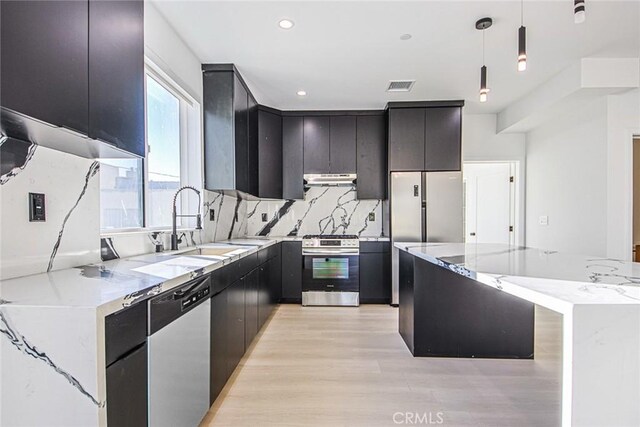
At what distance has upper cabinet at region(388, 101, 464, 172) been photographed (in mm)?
4055

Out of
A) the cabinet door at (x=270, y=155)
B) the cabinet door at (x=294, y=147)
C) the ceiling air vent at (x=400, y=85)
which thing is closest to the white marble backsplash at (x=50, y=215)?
the cabinet door at (x=270, y=155)

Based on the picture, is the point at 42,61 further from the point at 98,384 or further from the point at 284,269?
the point at 284,269

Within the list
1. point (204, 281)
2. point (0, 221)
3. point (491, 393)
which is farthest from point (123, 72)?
point (491, 393)

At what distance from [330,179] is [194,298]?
3.00 m

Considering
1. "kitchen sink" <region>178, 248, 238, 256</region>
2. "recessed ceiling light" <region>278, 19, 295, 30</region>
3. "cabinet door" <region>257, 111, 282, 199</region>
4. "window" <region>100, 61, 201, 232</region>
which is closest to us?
"window" <region>100, 61, 201, 232</region>

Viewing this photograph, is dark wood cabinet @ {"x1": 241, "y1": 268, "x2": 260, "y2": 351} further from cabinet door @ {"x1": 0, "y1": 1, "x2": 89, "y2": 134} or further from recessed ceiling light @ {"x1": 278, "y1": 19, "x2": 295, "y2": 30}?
recessed ceiling light @ {"x1": 278, "y1": 19, "x2": 295, "y2": 30}

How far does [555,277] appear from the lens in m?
1.19

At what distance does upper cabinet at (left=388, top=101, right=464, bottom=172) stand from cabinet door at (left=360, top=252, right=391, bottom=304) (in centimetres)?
117

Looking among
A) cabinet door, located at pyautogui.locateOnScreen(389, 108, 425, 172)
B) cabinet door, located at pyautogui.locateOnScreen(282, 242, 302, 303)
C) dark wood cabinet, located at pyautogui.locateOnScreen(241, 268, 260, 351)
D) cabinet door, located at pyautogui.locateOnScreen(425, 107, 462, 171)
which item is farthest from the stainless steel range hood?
dark wood cabinet, located at pyautogui.locateOnScreen(241, 268, 260, 351)

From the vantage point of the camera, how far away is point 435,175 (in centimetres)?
405

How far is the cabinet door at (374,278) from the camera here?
4.08 m

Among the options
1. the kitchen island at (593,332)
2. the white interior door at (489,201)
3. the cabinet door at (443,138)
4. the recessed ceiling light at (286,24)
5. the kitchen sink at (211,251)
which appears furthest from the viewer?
the white interior door at (489,201)

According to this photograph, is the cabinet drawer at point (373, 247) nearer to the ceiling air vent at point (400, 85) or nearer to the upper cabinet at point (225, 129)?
the upper cabinet at point (225, 129)

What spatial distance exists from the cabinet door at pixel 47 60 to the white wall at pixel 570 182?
175 inches
